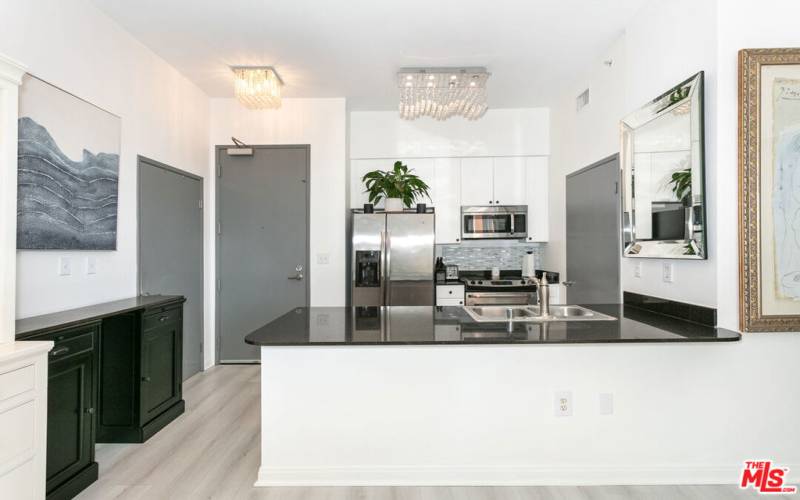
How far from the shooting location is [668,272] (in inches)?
108

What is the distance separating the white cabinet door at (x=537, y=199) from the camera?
505 centimetres

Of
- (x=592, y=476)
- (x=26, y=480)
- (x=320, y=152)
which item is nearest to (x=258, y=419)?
(x=26, y=480)

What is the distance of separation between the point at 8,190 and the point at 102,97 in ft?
4.42

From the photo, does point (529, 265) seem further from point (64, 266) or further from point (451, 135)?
point (64, 266)

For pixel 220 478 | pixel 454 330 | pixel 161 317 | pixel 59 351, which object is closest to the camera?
pixel 59 351

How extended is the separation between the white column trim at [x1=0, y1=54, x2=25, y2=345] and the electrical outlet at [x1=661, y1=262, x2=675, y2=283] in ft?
11.1

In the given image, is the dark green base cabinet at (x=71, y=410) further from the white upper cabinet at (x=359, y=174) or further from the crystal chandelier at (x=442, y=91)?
the white upper cabinet at (x=359, y=174)

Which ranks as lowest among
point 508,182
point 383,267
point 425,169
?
point 383,267

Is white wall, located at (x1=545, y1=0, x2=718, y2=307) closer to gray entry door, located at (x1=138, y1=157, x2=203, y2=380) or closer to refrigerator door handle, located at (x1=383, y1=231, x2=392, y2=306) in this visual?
refrigerator door handle, located at (x1=383, y1=231, x2=392, y2=306)

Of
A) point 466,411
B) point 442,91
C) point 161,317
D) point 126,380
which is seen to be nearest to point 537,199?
point 442,91

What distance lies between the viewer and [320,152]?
15.5 feet

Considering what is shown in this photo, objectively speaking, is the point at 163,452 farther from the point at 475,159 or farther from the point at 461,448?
the point at 475,159

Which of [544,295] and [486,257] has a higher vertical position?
[486,257]

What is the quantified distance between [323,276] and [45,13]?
2912 millimetres
